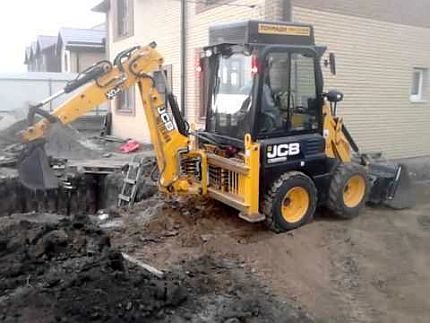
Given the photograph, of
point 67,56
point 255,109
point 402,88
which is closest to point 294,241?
point 255,109

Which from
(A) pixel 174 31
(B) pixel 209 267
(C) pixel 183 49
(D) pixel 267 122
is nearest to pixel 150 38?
(A) pixel 174 31

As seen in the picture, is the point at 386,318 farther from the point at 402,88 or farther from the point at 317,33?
the point at 402,88

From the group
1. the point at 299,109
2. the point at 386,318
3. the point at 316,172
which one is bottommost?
the point at 386,318

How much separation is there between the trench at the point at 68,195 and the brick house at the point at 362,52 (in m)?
2.74

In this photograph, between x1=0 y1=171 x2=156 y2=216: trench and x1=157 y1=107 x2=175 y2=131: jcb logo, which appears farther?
x1=0 y1=171 x2=156 y2=216: trench

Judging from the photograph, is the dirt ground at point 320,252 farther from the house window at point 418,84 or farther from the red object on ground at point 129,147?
the red object on ground at point 129,147

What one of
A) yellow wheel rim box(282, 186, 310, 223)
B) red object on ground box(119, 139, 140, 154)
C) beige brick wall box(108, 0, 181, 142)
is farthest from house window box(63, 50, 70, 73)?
yellow wheel rim box(282, 186, 310, 223)

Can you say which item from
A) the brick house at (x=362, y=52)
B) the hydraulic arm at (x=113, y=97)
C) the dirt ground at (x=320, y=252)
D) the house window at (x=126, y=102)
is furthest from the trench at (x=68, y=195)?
the house window at (x=126, y=102)

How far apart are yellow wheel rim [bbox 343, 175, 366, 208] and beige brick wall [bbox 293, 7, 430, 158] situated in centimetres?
369

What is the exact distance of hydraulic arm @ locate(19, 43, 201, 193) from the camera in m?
6.04

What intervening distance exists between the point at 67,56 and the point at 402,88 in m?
23.0

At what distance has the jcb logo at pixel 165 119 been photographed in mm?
6949

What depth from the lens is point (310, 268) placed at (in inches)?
230

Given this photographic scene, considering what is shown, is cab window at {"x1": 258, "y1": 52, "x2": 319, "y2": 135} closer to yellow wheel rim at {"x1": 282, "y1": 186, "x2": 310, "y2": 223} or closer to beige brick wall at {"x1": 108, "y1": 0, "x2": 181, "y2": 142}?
yellow wheel rim at {"x1": 282, "y1": 186, "x2": 310, "y2": 223}
